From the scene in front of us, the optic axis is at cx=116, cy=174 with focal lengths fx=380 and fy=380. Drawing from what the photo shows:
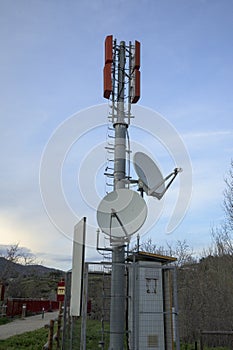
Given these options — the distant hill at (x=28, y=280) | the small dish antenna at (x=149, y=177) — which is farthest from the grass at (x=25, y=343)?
the distant hill at (x=28, y=280)

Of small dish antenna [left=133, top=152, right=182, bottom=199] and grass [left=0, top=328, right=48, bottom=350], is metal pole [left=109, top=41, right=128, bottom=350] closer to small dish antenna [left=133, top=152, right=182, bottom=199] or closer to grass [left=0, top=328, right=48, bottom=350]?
small dish antenna [left=133, top=152, right=182, bottom=199]

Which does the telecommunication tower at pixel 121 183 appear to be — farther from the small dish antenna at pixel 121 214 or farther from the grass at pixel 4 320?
the grass at pixel 4 320

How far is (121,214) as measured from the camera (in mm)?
8383

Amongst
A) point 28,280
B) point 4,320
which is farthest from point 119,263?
point 28,280

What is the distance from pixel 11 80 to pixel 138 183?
558cm

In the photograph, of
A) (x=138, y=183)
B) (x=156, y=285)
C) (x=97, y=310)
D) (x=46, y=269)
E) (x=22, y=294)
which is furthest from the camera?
(x=46, y=269)

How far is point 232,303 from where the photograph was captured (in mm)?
14758

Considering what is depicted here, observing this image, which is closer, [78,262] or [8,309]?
[78,262]

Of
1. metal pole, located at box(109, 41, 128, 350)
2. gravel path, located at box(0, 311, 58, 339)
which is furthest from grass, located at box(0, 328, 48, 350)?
metal pole, located at box(109, 41, 128, 350)

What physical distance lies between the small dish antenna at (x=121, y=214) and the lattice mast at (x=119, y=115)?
0.89ft

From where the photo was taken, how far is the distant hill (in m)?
34.2

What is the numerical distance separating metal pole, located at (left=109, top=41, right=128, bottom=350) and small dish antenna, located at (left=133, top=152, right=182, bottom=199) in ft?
1.37

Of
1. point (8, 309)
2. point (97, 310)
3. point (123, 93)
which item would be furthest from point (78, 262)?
point (8, 309)

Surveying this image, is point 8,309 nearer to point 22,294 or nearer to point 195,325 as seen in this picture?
point 22,294
